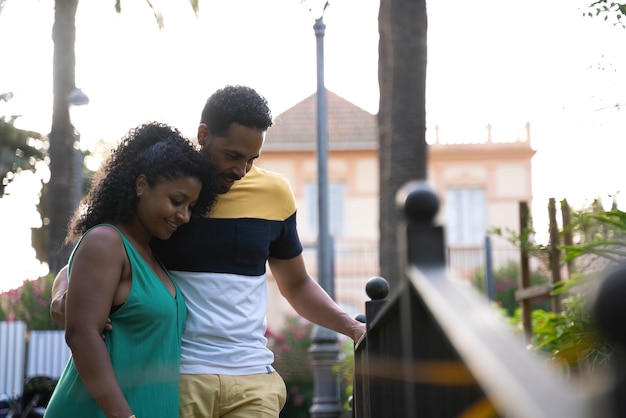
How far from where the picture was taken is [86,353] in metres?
2.76

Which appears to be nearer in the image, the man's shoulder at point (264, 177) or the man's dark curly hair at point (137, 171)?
the man's dark curly hair at point (137, 171)

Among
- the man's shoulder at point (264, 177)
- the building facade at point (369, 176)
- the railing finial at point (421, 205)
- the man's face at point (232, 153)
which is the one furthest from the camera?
the building facade at point (369, 176)

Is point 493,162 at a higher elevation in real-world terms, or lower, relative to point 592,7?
higher

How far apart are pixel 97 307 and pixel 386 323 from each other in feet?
2.51

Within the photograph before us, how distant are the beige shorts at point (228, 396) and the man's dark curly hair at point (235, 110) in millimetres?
746

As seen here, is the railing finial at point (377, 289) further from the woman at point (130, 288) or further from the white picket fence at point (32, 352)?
the white picket fence at point (32, 352)

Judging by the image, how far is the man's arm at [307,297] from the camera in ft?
11.8

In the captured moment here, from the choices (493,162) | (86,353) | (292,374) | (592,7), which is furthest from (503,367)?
(493,162)

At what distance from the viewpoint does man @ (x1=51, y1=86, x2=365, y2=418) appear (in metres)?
3.11

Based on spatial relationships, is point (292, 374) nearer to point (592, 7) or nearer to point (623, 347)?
point (592, 7)

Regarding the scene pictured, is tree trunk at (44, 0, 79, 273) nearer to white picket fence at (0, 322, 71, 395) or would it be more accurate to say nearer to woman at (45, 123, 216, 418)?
white picket fence at (0, 322, 71, 395)

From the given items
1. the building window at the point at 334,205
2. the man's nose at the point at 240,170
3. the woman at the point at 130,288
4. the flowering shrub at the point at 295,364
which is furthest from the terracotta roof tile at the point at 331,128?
the woman at the point at 130,288

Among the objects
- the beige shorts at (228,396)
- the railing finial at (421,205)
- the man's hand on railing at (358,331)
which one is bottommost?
the beige shorts at (228,396)

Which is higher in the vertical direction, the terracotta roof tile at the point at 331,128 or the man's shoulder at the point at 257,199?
the terracotta roof tile at the point at 331,128
